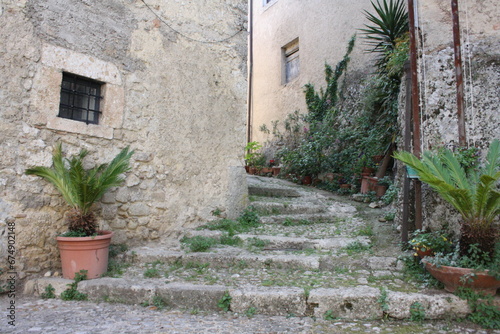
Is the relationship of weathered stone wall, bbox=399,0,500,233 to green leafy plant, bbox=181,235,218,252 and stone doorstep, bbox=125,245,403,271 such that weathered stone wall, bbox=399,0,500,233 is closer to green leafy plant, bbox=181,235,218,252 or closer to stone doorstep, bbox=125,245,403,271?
stone doorstep, bbox=125,245,403,271

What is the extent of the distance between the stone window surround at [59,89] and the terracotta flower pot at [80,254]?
1.15 meters

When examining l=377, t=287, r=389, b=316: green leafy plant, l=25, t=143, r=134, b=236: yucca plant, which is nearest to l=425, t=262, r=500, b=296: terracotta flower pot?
l=377, t=287, r=389, b=316: green leafy plant

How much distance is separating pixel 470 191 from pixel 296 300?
5.31 ft

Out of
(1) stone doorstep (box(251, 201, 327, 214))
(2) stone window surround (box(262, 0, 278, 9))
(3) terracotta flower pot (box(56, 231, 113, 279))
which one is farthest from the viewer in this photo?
(2) stone window surround (box(262, 0, 278, 9))

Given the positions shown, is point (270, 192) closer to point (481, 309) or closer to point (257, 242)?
point (257, 242)

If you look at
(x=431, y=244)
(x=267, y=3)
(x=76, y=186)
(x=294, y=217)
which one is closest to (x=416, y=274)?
(x=431, y=244)

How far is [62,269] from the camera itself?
3.53 meters

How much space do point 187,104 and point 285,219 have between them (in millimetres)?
1995

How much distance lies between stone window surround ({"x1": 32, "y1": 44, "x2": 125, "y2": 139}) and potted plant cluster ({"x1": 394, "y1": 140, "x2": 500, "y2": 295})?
303 centimetres

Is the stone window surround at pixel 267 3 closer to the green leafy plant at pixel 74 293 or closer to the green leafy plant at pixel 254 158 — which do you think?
the green leafy plant at pixel 254 158

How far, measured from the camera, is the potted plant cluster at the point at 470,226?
272 centimetres

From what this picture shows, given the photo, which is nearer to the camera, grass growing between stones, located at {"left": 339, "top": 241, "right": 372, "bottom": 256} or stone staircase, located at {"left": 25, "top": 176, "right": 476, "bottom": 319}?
stone staircase, located at {"left": 25, "top": 176, "right": 476, "bottom": 319}

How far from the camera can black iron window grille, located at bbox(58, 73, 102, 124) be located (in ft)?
12.8

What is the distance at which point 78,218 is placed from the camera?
3.47 meters
